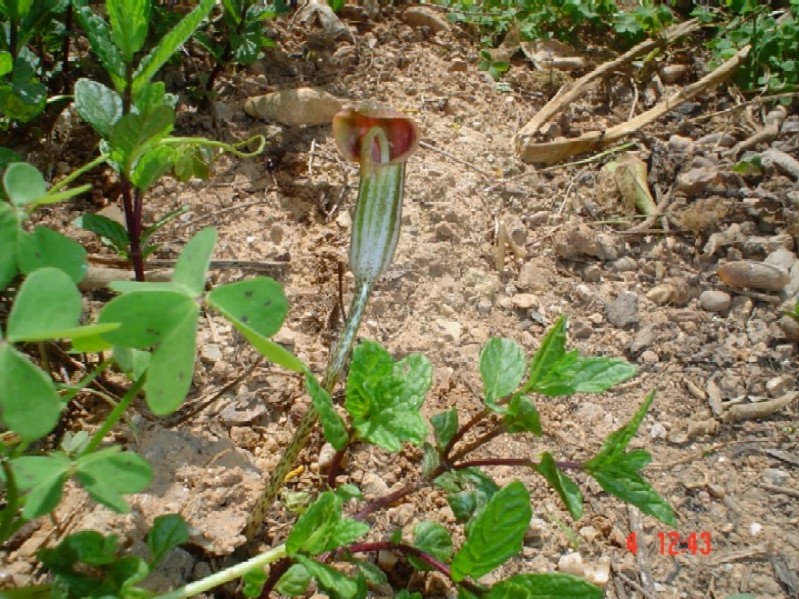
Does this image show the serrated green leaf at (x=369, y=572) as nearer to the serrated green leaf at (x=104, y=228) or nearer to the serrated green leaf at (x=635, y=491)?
the serrated green leaf at (x=635, y=491)

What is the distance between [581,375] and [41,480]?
0.90 meters

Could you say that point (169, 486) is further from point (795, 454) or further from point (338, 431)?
point (795, 454)

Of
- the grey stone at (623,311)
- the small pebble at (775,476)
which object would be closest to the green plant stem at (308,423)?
the grey stone at (623,311)

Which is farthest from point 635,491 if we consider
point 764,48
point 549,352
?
point 764,48

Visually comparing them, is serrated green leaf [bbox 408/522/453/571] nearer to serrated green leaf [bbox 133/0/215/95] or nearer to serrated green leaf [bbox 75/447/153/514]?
serrated green leaf [bbox 75/447/153/514]

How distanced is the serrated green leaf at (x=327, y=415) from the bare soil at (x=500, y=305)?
1.25ft

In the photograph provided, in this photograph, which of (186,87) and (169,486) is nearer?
(169,486)

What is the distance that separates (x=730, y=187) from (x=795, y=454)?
1016 millimetres

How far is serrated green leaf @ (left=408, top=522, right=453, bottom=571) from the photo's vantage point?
4.76ft

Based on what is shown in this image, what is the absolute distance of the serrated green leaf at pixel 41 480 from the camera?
41.9 inches

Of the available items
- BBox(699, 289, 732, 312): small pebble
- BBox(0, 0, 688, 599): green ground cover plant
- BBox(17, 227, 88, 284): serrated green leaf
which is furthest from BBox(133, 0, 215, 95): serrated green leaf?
BBox(699, 289, 732, 312): small pebble

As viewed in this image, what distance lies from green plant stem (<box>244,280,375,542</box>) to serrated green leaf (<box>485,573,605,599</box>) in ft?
1.49

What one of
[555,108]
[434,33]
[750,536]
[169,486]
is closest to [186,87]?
[434,33]

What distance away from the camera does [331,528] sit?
1.25 meters
